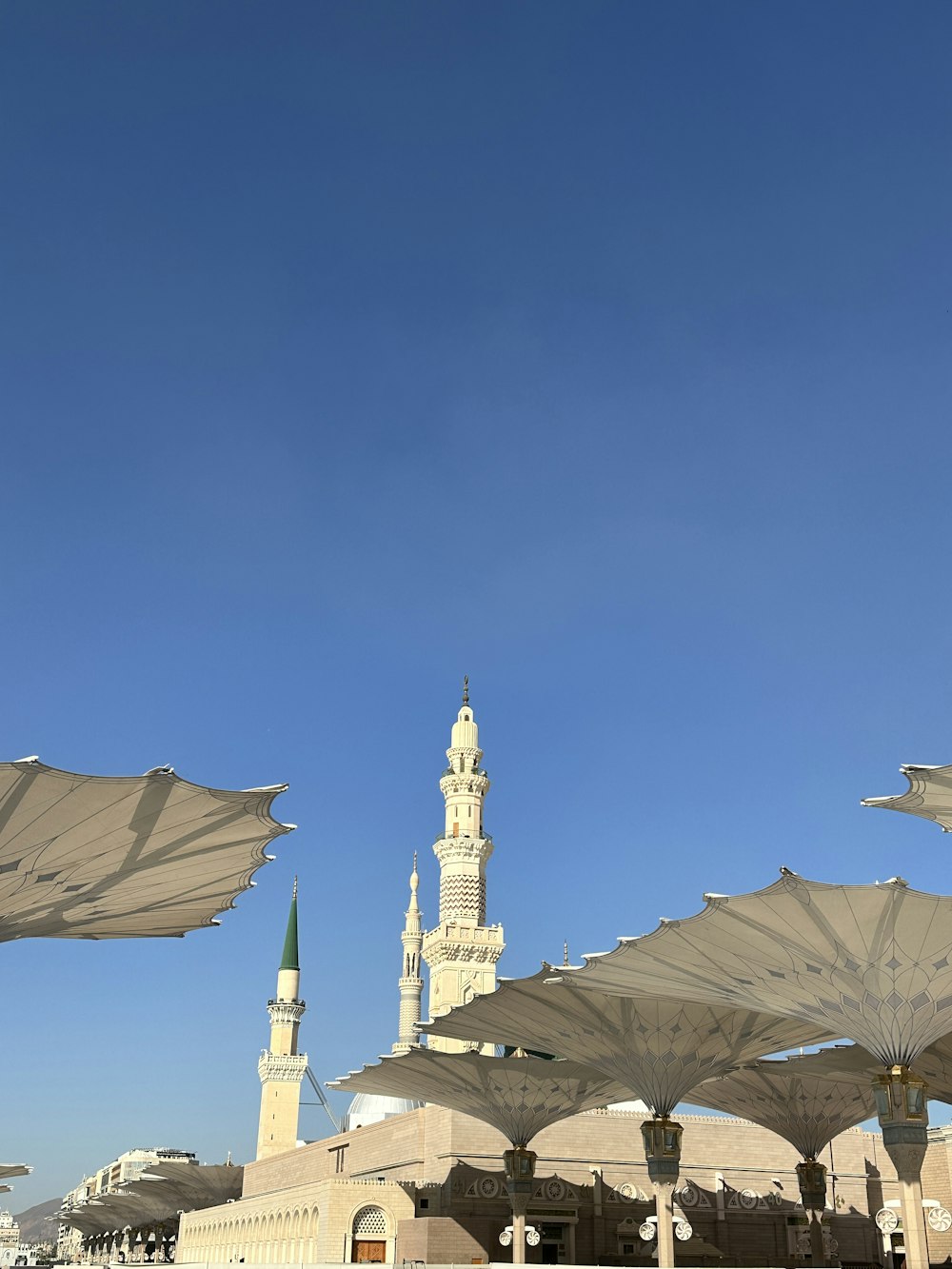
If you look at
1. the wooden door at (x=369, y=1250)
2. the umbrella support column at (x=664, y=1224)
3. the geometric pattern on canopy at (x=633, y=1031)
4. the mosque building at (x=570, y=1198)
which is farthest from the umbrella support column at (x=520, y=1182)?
the geometric pattern on canopy at (x=633, y=1031)

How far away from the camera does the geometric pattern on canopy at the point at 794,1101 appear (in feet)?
131

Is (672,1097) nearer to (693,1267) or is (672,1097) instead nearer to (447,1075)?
(447,1075)

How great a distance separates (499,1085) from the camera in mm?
37875

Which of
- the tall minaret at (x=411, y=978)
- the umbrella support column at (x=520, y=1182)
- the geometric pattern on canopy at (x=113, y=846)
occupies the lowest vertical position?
the umbrella support column at (x=520, y=1182)

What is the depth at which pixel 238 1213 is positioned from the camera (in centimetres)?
5931

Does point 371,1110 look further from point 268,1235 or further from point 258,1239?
point 268,1235

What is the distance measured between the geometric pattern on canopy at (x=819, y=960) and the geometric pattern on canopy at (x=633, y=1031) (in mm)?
4250

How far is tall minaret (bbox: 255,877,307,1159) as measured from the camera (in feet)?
272

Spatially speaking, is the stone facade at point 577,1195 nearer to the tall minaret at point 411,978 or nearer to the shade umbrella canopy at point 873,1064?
the shade umbrella canopy at point 873,1064

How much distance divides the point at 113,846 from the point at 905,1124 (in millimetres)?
16545

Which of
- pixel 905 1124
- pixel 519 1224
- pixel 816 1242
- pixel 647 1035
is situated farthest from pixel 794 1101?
pixel 905 1124

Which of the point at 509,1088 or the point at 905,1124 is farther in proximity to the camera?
the point at 509,1088

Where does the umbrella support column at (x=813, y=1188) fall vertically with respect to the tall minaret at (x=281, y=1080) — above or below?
below

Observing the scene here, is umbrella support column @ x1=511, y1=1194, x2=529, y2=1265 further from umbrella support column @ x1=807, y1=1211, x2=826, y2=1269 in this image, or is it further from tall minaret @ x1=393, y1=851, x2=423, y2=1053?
tall minaret @ x1=393, y1=851, x2=423, y2=1053
